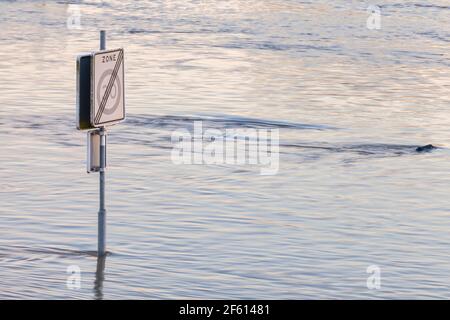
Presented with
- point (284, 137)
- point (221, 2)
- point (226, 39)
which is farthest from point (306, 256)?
point (221, 2)

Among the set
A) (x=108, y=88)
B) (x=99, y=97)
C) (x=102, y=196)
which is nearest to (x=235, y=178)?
(x=102, y=196)

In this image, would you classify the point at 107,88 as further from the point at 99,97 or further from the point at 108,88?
the point at 99,97

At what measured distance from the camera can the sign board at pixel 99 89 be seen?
12430 mm

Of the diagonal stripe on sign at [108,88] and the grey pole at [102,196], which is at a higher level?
the diagonal stripe on sign at [108,88]

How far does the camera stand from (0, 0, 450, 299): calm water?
1320cm

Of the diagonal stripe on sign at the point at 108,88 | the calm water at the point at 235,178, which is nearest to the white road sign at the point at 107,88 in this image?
the diagonal stripe on sign at the point at 108,88

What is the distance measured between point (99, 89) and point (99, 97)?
8 cm

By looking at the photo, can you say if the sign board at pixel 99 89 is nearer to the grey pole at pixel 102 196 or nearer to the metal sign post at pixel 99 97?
the metal sign post at pixel 99 97

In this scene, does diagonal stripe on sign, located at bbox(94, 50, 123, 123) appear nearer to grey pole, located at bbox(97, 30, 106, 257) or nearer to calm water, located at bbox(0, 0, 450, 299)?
grey pole, located at bbox(97, 30, 106, 257)

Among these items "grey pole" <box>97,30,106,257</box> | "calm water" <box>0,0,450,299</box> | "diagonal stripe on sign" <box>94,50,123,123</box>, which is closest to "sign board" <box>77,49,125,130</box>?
"diagonal stripe on sign" <box>94,50,123,123</box>

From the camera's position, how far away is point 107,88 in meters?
12.7

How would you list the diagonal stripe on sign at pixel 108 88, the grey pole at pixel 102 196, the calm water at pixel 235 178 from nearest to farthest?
the diagonal stripe on sign at pixel 108 88 < the grey pole at pixel 102 196 < the calm water at pixel 235 178

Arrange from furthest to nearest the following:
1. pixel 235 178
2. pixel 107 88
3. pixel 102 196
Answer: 1. pixel 235 178
2. pixel 102 196
3. pixel 107 88

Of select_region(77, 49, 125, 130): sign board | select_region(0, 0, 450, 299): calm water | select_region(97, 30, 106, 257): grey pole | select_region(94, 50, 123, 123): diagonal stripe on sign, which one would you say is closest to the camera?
select_region(77, 49, 125, 130): sign board
